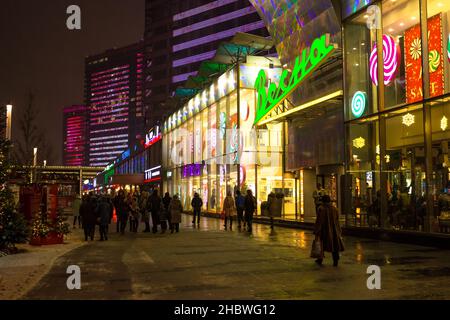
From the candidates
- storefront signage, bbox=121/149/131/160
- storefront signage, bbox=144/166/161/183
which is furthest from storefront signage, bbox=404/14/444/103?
storefront signage, bbox=121/149/131/160

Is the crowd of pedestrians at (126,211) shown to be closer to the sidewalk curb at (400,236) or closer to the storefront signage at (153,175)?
the sidewalk curb at (400,236)

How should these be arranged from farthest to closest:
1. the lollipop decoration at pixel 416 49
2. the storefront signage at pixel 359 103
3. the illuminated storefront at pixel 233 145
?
the illuminated storefront at pixel 233 145 < the storefront signage at pixel 359 103 < the lollipop decoration at pixel 416 49

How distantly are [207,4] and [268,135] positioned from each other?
70816 mm

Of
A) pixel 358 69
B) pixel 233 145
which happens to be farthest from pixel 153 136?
pixel 358 69

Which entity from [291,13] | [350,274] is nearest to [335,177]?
[291,13]

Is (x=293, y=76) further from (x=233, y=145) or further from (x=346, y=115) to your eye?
(x=233, y=145)

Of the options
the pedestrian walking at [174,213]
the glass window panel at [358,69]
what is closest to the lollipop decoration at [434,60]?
the glass window panel at [358,69]

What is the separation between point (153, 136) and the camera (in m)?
58.0

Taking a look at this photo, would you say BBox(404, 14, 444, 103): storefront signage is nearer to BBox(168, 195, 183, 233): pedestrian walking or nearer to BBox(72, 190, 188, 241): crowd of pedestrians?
BBox(168, 195, 183, 233): pedestrian walking

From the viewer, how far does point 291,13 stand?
24109mm

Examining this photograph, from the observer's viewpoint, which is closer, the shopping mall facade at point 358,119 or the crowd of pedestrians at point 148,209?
the shopping mall facade at point 358,119

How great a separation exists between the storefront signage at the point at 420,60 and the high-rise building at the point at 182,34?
6445 cm

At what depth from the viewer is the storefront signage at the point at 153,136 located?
2149 inches

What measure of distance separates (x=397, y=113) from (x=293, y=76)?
21.5 ft
